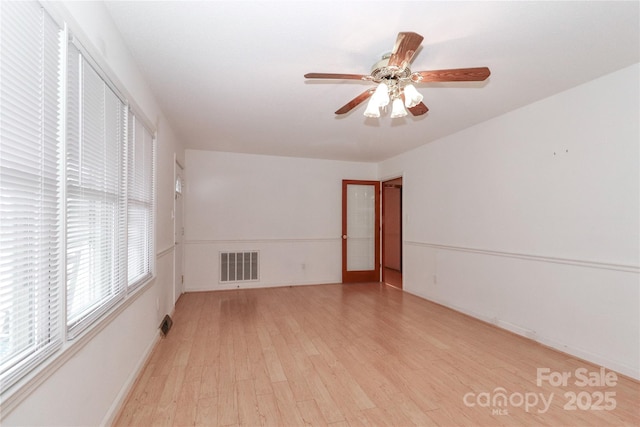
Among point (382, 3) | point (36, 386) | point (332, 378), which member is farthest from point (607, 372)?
point (36, 386)

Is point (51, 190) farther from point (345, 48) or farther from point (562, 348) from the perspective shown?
point (562, 348)

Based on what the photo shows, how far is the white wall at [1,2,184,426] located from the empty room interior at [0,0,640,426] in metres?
0.02

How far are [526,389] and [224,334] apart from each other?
9.13ft

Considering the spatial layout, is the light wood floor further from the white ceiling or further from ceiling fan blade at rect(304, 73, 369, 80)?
the white ceiling

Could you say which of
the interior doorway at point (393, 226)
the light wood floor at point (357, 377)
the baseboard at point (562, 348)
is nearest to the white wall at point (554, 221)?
the baseboard at point (562, 348)

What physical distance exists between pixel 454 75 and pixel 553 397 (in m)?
2.36

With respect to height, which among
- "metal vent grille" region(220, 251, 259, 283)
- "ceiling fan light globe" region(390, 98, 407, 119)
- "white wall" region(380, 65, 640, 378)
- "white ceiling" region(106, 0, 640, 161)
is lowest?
"metal vent grille" region(220, 251, 259, 283)

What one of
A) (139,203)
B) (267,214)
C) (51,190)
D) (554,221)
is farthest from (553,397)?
(267,214)

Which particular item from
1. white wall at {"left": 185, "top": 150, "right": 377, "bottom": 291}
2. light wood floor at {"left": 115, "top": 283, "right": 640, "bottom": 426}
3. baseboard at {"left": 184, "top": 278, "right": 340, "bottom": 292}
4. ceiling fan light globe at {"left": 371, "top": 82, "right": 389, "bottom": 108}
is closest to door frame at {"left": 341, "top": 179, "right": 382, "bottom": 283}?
white wall at {"left": 185, "top": 150, "right": 377, "bottom": 291}

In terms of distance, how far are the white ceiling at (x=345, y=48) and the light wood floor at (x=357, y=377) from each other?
2465mm

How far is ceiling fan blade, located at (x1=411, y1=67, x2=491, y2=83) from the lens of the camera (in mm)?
1792

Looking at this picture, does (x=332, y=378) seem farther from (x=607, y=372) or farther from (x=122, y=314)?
(x=607, y=372)

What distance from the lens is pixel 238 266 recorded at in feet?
17.6

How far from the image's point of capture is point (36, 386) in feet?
3.60
